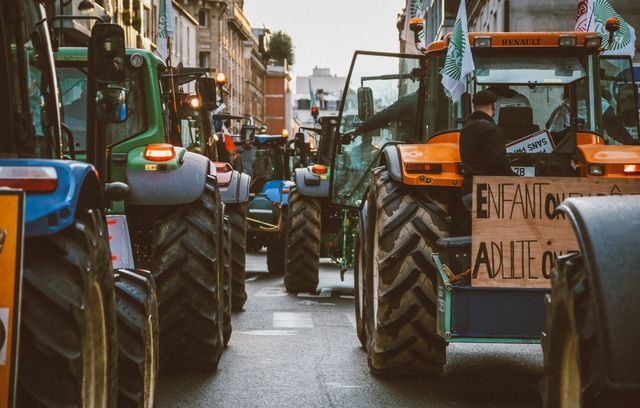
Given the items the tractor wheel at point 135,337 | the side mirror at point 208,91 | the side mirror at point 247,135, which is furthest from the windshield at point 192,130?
the side mirror at point 247,135

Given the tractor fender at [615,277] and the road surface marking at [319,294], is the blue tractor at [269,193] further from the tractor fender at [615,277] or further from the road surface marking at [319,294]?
the tractor fender at [615,277]

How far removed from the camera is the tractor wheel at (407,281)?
857cm

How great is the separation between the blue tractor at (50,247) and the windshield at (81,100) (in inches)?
164

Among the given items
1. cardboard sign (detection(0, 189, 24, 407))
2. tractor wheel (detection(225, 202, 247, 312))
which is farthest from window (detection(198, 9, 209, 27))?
cardboard sign (detection(0, 189, 24, 407))

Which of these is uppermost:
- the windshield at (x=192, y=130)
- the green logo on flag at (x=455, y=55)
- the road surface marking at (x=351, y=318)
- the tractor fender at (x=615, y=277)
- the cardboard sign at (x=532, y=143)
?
the green logo on flag at (x=455, y=55)

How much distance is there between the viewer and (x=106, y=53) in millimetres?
6625

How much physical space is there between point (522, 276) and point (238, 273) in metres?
6.68

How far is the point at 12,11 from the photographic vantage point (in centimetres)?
552

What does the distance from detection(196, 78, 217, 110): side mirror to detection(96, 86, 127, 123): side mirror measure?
516 cm

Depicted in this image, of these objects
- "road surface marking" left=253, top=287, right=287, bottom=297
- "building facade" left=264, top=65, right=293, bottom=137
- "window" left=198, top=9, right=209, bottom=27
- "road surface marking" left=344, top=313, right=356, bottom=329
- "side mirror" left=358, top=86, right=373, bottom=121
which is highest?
"window" left=198, top=9, right=209, bottom=27

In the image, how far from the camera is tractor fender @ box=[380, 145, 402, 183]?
8820mm

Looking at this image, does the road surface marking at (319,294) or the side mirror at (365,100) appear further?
the road surface marking at (319,294)

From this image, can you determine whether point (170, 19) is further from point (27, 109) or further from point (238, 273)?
point (27, 109)

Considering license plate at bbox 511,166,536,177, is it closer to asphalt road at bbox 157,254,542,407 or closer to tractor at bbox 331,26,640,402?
tractor at bbox 331,26,640,402
